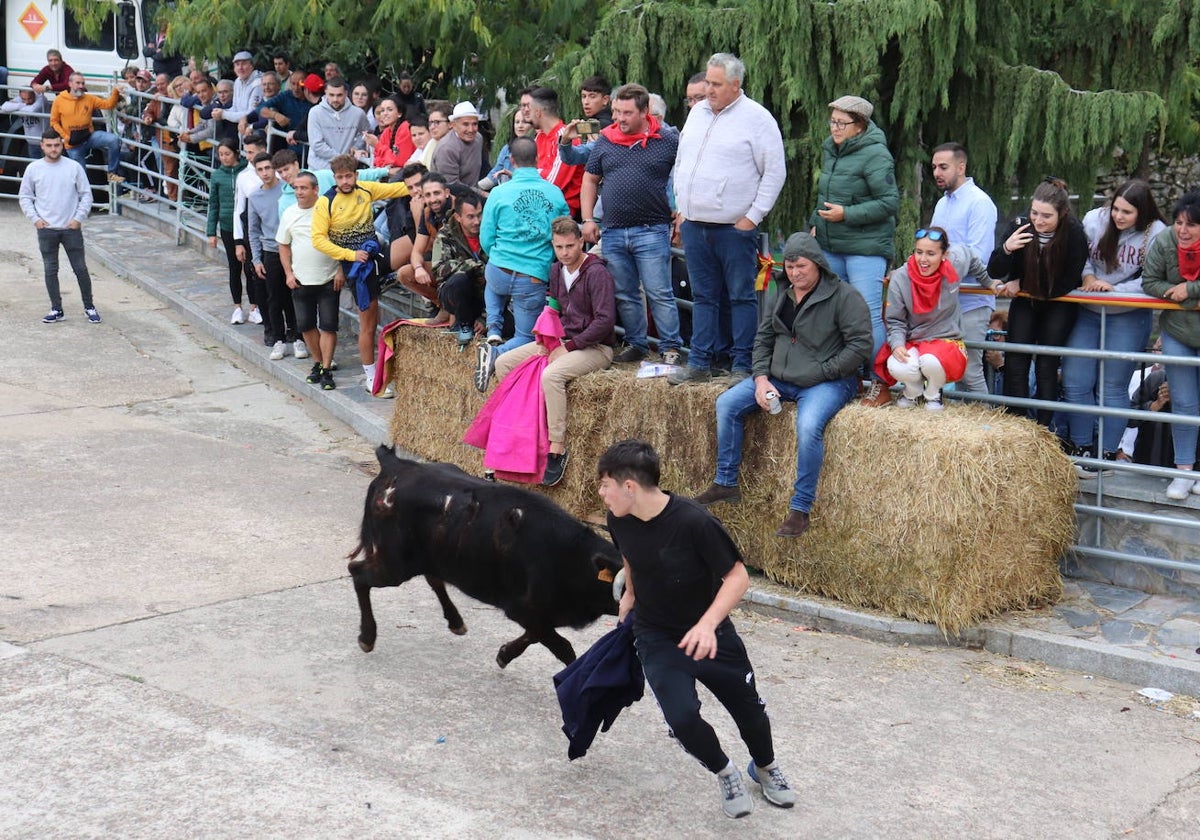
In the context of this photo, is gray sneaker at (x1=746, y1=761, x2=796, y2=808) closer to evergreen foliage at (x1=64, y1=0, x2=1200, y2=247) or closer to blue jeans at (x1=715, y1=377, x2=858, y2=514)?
blue jeans at (x1=715, y1=377, x2=858, y2=514)

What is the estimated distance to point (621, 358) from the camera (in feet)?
28.7

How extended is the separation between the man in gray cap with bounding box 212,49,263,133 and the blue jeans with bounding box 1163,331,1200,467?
11452mm

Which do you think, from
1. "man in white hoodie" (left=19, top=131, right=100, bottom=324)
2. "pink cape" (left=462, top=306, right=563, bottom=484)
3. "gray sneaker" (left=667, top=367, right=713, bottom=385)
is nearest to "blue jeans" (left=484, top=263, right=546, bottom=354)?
"pink cape" (left=462, top=306, right=563, bottom=484)

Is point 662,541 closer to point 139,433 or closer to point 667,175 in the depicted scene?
point 667,175

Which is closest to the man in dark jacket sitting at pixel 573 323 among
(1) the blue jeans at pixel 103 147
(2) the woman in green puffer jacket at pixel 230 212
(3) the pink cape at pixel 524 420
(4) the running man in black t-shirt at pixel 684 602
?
(3) the pink cape at pixel 524 420

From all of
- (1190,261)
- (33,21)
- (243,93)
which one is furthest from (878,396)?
(33,21)

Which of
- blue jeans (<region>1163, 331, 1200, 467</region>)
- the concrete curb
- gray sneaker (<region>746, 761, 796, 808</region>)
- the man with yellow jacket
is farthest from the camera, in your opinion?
the man with yellow jacket

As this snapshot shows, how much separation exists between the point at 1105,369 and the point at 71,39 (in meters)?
17.2

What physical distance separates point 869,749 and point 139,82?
640 inches

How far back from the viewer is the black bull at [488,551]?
592 cm

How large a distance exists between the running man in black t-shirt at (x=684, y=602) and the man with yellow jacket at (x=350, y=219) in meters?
6.57

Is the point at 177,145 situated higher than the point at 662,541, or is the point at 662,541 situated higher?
the point at 177,145

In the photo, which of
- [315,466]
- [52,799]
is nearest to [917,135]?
[315,466]

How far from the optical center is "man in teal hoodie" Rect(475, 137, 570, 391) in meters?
8.96
